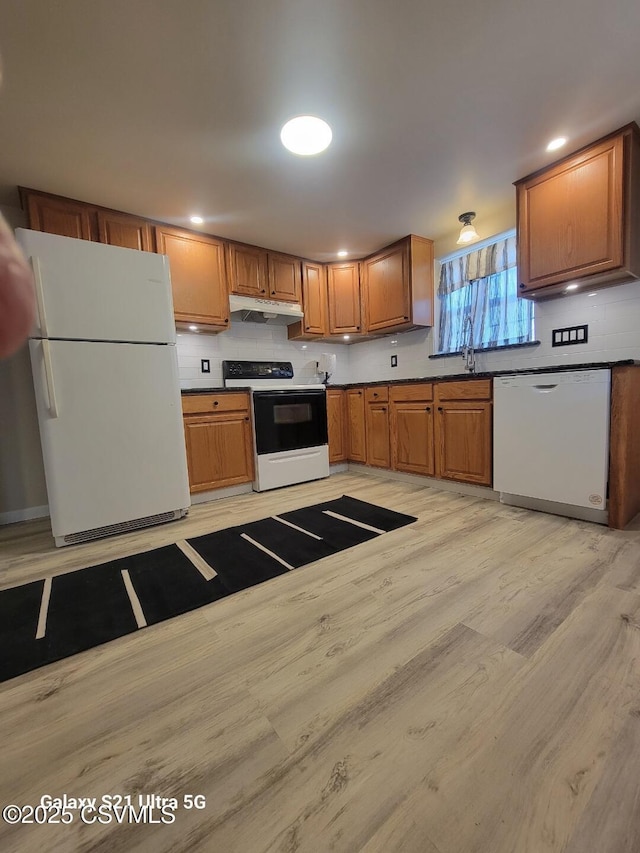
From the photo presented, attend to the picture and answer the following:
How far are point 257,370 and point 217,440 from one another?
0.89m

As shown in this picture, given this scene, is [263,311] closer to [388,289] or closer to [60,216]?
[388,289]

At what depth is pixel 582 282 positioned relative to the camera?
2252 mm

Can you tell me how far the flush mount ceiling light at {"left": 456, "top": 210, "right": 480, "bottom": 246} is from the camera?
270cm

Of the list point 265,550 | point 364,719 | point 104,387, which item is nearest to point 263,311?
point 104,387

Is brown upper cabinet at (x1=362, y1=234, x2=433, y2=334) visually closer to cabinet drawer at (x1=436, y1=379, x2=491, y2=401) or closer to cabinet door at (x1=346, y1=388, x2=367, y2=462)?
cabinet door at (x1=346, y1=388, x2=367, y2=462)

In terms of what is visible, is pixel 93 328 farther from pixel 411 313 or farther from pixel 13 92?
pixel 411 313

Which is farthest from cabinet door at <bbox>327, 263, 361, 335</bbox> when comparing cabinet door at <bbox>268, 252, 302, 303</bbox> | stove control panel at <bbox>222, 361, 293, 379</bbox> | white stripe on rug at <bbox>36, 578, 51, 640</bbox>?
white stripe on rug at <bbox>36, 578, 51, 640</bbox>

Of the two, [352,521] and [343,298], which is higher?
[343,298]

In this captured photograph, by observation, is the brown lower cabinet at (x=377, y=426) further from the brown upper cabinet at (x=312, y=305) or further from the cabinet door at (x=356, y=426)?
the brown upper cabinet at (x=312, y=305)

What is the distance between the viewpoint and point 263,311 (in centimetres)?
321

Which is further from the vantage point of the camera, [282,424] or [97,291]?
[282,424]

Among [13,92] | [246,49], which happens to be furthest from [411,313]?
[13,92]

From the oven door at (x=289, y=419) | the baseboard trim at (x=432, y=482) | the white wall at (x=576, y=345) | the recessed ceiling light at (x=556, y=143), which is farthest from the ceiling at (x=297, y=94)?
the baseboard trim at (x=432, y=482)

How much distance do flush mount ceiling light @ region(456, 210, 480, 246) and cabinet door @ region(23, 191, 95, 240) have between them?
96.0 inches
